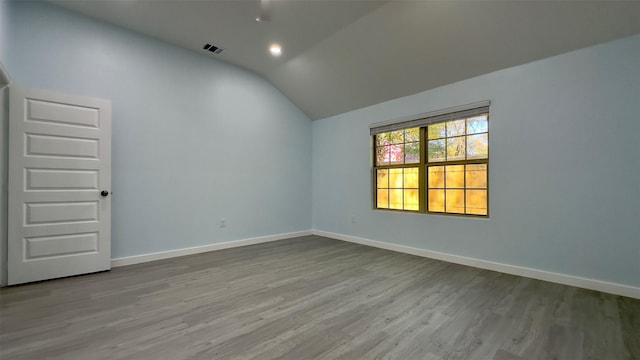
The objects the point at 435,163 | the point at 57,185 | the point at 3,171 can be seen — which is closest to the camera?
the point at 3,171

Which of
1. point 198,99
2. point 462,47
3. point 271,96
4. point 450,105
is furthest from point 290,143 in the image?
point 462,47

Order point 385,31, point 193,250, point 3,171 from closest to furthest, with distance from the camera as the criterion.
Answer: point 3,171
point 385,31
point 193,250

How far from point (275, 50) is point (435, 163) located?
9.66ft

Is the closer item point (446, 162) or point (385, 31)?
point (385, 31)

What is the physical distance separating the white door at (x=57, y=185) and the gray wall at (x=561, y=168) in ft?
14.1

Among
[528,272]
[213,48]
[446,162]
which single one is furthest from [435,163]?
[213,48]

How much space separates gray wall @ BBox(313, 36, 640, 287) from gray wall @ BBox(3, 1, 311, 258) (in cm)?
283

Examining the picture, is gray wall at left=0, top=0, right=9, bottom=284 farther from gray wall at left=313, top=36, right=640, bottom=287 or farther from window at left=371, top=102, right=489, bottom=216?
gray wall at left=313, top=36, right=640, bottom=287

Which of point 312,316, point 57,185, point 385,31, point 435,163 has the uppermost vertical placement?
point 385,31

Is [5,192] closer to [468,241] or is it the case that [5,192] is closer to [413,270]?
[413,270]

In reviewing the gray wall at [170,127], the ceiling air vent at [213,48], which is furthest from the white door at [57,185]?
the ceiling air vent at [213,48]

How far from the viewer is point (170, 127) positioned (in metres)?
3.89

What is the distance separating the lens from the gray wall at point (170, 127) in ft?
10.2

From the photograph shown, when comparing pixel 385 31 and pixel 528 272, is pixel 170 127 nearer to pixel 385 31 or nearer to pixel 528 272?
pixel 385 31
